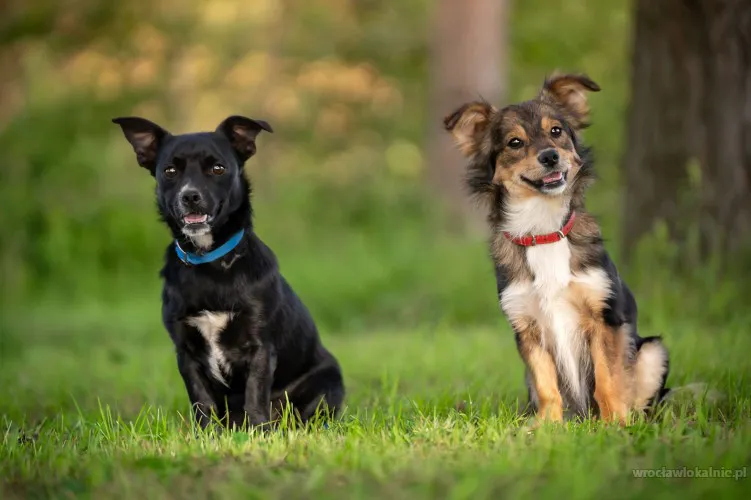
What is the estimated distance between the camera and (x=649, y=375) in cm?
502

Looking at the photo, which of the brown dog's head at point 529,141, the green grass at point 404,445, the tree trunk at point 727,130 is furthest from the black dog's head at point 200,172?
the tree trunk at point 727,130

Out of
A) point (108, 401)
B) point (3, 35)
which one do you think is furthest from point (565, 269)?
point (3, 35)

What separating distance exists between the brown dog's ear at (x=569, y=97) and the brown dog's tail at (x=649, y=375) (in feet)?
4.25

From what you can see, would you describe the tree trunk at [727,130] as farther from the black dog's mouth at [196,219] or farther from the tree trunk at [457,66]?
the tree trunk at [457,66]

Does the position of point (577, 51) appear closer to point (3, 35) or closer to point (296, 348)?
point (3, 35)

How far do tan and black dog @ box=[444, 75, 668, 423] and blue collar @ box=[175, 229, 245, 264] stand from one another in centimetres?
130

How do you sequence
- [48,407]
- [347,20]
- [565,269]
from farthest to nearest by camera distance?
[347,20], [48,407], [565,269]

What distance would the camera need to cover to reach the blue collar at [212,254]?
5.09m

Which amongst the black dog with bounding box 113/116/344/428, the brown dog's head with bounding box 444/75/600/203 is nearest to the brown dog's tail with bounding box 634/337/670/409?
the brown dog's head with bounding box 444/75/600/203

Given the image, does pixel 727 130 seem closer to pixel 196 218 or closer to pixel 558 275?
pixel 558 275

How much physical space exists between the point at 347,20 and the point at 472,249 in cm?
1225

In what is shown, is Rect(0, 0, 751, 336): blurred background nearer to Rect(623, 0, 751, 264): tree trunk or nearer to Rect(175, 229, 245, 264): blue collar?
Rect(623, 0, 751, 264): tree trunk

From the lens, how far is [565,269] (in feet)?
→ 16.0

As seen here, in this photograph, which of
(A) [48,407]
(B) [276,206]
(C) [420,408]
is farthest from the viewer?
(B) [276,206]
